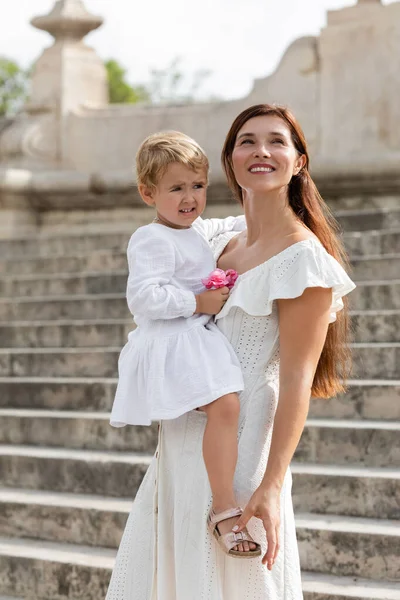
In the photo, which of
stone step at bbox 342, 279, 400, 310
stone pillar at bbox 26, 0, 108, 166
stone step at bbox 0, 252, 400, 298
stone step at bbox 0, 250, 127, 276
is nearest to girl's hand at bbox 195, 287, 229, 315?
stone step at bbox 342, 279, 400, 310

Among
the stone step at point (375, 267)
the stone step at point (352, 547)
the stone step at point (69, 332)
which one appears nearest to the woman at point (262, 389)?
the stone step at point (352, 547)

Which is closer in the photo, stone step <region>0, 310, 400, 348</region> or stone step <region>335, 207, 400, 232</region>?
stone step <region>0, 310, 400, 348</region>

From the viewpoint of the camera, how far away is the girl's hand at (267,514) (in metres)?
2.22

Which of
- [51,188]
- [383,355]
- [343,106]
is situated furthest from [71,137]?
[383,355]

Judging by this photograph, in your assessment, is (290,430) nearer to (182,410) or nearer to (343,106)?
(182,410)

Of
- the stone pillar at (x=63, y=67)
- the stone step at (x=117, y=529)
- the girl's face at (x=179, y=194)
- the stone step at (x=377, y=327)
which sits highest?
the stone pillar at (x=63, y=67)

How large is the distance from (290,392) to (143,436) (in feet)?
9.01

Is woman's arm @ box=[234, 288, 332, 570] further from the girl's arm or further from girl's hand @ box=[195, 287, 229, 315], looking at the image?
the girl's arm

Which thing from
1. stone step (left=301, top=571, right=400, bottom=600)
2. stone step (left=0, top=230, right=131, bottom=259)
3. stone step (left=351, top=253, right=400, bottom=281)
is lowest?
stone step (left=301, top=571, right=400, bottom=600)

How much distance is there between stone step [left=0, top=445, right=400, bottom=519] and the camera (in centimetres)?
415

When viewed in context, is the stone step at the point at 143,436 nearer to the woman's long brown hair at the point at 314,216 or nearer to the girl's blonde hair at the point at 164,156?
the woman's long brown hair at the point at 314,216

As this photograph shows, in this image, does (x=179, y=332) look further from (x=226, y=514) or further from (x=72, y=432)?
(x=72, y=432)

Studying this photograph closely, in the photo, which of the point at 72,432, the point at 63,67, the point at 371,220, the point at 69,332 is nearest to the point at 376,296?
the point at 371,220

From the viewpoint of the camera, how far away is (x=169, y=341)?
2.46 m
